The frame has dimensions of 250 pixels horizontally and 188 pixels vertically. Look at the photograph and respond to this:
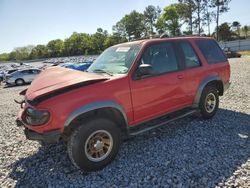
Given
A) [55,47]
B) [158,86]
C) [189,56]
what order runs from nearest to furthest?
[158,86] < [189,56] < [55,47]

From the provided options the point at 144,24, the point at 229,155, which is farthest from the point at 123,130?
the point at 144,24

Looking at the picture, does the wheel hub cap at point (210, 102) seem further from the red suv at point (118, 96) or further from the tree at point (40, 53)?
the tree at point (40, 53)

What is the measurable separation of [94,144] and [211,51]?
147 inches

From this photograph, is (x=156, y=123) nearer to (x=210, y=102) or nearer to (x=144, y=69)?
(x=144, y=69)

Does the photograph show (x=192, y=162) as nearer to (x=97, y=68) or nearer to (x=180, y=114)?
(x=180, y=114)

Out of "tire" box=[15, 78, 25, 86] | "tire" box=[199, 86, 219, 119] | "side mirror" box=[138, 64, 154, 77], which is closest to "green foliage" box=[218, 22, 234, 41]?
"tire" box=[15, 78, 25, 86]

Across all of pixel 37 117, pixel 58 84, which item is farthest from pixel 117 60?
pixel 37 117

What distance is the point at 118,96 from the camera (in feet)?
12.1

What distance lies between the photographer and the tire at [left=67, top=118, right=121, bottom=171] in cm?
336

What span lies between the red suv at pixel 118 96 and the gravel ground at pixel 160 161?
0.33 meters

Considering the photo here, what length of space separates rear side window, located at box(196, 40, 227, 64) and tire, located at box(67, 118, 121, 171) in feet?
9.67

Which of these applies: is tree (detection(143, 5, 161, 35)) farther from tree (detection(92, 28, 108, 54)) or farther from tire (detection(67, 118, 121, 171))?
tire (detection(67, 118, 121, 171))

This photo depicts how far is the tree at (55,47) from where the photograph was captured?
341 ft

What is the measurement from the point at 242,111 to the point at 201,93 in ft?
5.63
